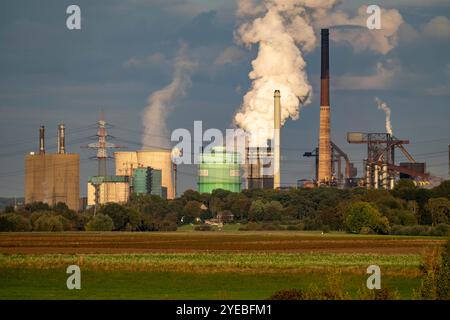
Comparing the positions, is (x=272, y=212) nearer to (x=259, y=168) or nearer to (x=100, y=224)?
(x=259, y=168)

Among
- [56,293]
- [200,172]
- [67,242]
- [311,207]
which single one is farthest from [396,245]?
[200,172]

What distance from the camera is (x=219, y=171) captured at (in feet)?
591

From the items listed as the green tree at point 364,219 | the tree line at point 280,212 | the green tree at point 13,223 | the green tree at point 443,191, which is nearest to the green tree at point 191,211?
the tree line at point 280,212

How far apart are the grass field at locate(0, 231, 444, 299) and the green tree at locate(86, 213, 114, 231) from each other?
126 ft

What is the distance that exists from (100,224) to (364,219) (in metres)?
29.6

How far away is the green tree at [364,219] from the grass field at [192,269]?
28.5m

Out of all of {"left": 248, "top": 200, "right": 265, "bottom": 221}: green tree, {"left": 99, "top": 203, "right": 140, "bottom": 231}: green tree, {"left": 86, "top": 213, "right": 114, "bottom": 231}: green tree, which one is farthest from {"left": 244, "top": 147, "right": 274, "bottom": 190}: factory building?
{"left": 86, "top": 213, "right": 114, "bottom": 231}: green tree

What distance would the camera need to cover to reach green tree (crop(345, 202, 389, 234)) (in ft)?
367

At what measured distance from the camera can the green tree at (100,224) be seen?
399 feet

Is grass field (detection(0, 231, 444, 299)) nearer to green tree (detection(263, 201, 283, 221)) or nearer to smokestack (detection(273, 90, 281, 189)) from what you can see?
green tree (detection(263, 201, 283, 221))

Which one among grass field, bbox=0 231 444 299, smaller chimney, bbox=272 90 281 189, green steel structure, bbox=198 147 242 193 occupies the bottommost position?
grass field, bbox=0 231 444 299

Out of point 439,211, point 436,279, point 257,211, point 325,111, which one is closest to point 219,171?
point 325,111
